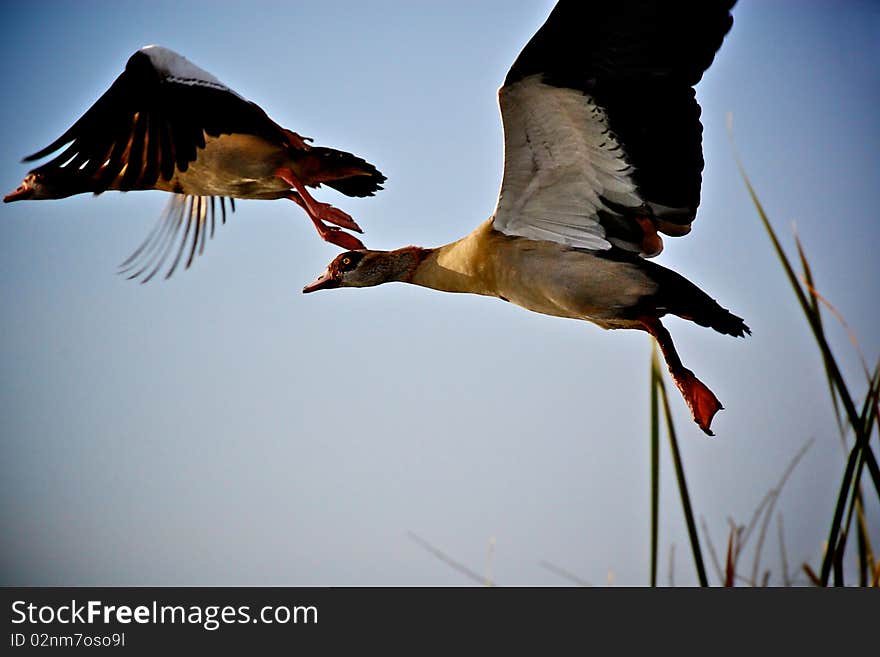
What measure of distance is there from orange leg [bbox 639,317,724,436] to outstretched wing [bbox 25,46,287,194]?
47cm

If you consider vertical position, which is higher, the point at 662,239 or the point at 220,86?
the point at 220,86

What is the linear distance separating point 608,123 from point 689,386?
0.84ft

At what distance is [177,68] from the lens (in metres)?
1.08

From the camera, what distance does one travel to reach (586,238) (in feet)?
3.14

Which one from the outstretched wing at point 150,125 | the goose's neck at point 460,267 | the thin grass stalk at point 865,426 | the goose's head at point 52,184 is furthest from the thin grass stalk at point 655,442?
the goose's head at point 52,184

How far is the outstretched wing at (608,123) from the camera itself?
0.82 meters

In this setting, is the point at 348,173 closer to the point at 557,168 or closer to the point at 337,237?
the point at 337,237

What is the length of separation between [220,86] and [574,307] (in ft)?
1.54

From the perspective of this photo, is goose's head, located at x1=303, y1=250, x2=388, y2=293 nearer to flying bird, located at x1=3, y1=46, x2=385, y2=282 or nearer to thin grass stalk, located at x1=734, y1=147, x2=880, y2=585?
flying bird, located at x1=3, y1=46, x2=385, y2=282

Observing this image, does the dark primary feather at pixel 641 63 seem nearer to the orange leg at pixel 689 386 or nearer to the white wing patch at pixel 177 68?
the orange leg at pixel 689 386

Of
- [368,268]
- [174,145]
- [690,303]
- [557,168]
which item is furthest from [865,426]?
[174,145]
